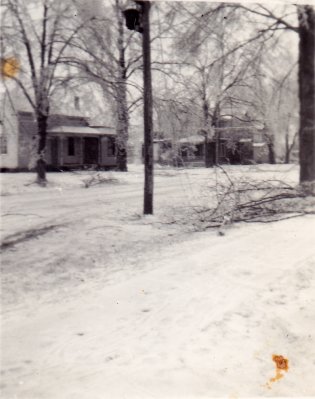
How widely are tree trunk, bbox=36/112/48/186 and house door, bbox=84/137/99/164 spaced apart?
336mm

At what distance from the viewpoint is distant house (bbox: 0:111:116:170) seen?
2.95 meters

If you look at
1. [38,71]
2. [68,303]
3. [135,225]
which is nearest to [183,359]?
[68,303]

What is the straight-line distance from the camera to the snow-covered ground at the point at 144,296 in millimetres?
2588

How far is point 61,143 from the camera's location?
3.22 m

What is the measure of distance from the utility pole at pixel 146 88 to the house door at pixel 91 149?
1.54ft

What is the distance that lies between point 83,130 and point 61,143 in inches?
10.3

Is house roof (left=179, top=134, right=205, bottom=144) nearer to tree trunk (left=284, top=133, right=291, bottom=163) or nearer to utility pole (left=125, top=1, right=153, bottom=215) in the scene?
utility pole (left=125, top=1, right=153, bottom=215)

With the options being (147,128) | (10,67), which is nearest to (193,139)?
(147,128)

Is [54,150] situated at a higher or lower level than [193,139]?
lower

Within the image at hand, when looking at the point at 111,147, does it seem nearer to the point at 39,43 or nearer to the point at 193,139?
the point at 193,139

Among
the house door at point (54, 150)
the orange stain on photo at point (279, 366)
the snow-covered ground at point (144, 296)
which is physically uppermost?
the house door at point (54, 150)

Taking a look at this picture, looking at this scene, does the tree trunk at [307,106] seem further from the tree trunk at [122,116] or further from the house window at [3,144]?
the house window at [3,144]

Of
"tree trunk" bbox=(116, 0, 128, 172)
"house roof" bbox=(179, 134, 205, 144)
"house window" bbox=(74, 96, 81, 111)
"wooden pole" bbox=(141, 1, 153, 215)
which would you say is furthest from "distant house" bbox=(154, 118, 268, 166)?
"house window" bbox=(74, 96, 81, 111)

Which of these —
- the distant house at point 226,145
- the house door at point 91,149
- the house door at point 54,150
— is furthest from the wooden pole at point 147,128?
the house door at point 54,150
